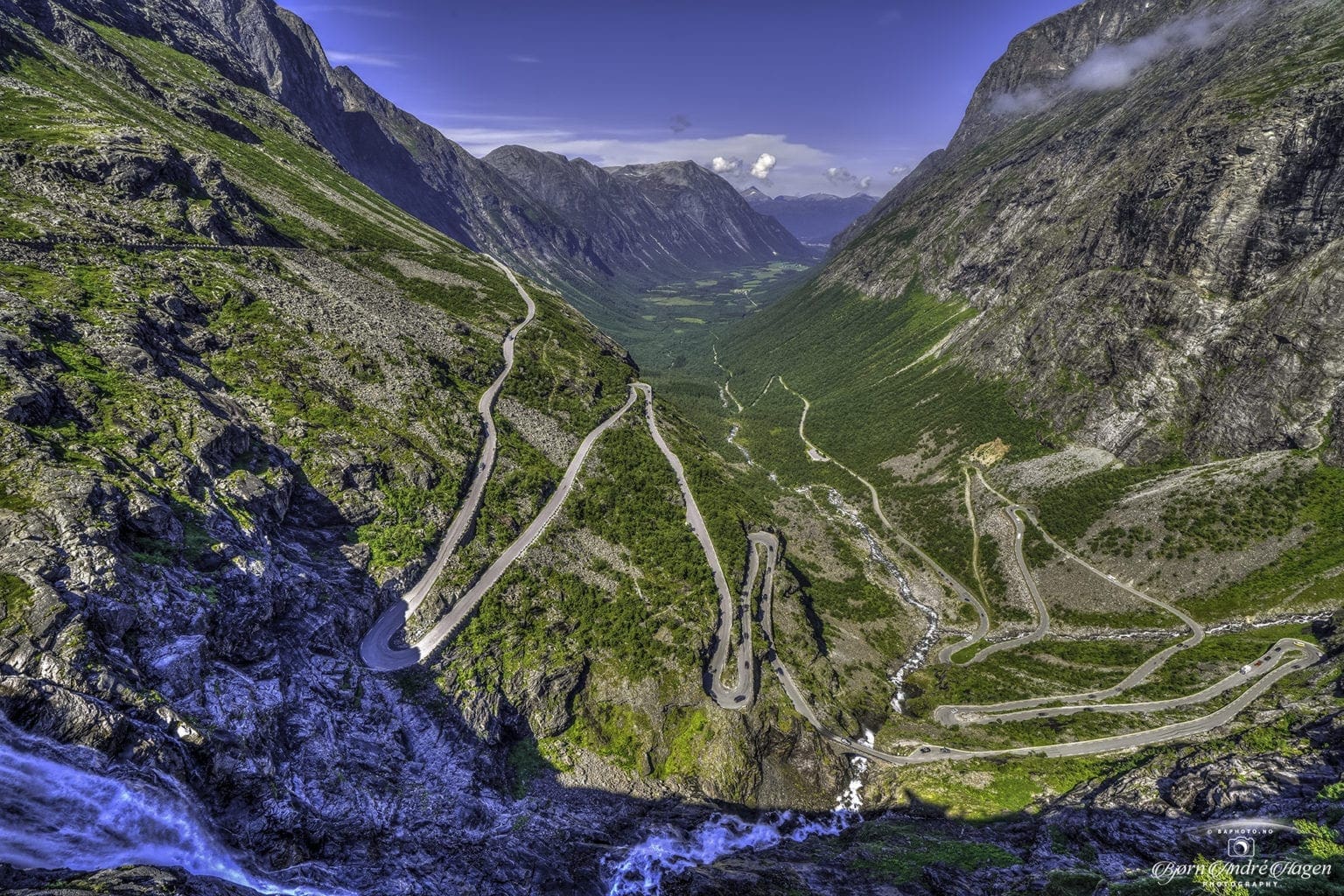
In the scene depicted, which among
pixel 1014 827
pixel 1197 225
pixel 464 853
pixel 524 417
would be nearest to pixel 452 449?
pixel 524 417

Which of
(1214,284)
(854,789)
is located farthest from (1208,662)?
(1214,284)

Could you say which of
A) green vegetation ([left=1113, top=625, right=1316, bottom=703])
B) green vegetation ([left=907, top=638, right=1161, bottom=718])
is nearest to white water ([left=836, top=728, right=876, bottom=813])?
green vegetation ([left=907, top=638, right=1161, bottom=718])

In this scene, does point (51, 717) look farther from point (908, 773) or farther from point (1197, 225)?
point (1197, 225)

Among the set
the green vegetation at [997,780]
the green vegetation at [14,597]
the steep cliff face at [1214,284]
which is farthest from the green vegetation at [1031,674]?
the green vegetation at [14,597]

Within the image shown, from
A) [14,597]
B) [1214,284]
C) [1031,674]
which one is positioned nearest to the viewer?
[14,597]

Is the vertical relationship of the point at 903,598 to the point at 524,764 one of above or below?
above

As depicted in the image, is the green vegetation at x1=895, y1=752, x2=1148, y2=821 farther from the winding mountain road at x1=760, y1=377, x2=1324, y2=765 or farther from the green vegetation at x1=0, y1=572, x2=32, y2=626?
the green vegetation at x1=0, y1=572, x2=32, y2=626

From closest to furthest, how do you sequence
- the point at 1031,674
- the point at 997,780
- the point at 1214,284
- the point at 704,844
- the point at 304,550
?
1. the point at 704,844
2. the point at 304,550
3. the point at 997,780
4. the point at 1031,674
5. the point at 1214,284

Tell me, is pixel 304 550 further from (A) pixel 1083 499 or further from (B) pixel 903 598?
(A) pixel 1083 499
